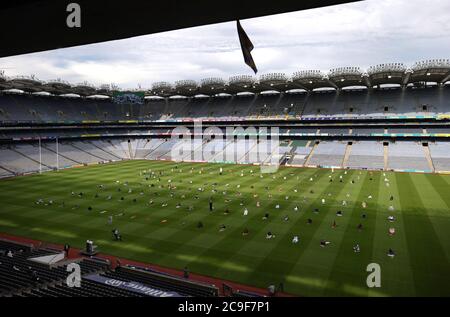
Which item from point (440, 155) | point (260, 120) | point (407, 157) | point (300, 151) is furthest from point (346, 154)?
point (260, 120)

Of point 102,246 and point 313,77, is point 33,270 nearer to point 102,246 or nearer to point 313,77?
point 102,246

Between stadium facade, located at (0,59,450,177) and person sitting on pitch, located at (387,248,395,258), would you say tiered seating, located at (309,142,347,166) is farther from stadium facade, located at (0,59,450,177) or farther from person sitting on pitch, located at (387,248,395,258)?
person sitting on pitch, located at (387,248,395,258)

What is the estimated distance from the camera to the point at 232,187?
4678 cm

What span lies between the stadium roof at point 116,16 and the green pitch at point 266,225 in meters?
→ 14.8

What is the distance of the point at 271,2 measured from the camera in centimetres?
1027

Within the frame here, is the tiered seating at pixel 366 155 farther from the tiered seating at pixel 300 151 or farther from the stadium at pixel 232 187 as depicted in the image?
the tiered seating at pixel 300 151

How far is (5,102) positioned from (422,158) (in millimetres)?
95612

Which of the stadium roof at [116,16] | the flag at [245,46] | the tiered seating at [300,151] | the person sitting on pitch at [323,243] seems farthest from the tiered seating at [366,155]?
the flag at [245,46]

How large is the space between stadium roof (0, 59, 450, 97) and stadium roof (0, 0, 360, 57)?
227 feet

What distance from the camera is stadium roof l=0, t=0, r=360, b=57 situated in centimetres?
970

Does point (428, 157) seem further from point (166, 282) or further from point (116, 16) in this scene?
point (116, 16)

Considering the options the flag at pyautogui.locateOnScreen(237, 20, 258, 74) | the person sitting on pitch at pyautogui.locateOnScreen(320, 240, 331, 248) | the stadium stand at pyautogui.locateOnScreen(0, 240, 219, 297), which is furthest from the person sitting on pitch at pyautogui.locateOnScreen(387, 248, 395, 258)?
the flag at pyautogui.locateOnScreen(237, 20, 258, 74)

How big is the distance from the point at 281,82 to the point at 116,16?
7647 centimetres

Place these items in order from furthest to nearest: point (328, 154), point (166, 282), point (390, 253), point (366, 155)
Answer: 1. point (328, 154)
2. point (366, 155)
3. point (390, 253)
4. point (166, 282)
